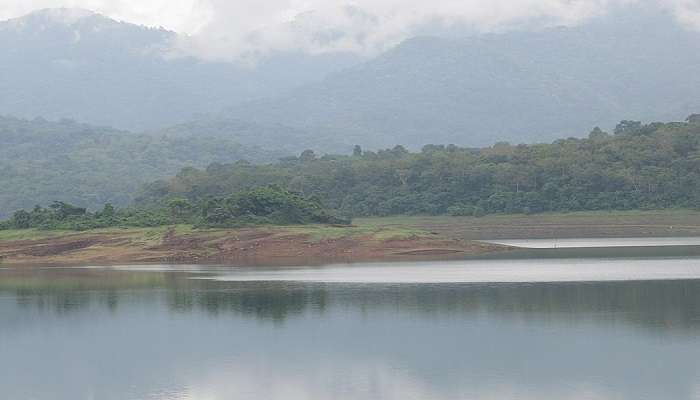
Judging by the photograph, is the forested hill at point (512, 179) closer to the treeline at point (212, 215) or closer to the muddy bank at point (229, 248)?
the treeline at point (212, 215)

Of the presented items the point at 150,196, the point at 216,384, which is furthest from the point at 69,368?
the point at 150,196

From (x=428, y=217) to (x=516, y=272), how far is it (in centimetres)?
6262

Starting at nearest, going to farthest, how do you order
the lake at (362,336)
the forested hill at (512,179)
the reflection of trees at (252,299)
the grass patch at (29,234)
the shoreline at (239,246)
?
the lake at (362,336)
the reflection of trees at (252,299)
the shoreline at (239,246)
the grass patch at (29,234)
the forested hill at (512,179)

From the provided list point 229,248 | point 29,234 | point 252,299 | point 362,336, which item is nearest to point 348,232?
point 229,248

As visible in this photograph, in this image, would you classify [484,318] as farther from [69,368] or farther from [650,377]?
[69,368]

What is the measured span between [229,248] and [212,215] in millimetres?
3358

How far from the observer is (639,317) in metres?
42.3

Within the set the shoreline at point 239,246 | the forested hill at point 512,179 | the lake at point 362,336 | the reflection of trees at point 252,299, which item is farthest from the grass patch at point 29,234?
the forested hill at point 512,179

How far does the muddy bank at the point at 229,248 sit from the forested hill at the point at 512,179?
126 ft

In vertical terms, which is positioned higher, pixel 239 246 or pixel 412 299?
pixel 239 246

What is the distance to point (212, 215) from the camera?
83.1 m

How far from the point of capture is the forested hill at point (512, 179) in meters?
119

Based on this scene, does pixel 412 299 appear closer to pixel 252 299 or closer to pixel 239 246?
pixel 252 299

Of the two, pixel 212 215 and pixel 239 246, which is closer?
pixel 239 246
